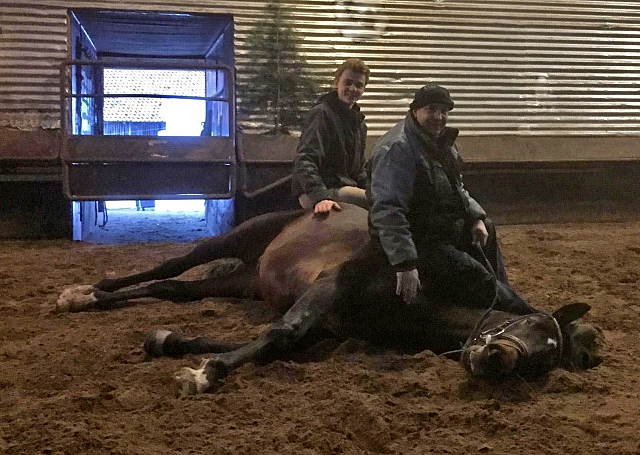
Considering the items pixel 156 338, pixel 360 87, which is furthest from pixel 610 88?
pixel 156 338

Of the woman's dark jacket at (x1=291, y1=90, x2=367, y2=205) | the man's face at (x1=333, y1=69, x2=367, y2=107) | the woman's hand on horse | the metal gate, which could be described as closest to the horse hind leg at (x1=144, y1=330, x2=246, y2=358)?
the woman's hand on horse

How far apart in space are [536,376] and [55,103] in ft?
20.2

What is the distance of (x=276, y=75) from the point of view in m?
7.55

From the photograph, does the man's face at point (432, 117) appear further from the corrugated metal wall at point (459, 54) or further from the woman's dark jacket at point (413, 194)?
the corrugated metal wall at point (459, 54)

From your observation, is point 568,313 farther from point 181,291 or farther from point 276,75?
point 276,75

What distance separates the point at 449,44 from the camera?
8.18 m

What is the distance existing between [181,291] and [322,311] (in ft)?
5.47

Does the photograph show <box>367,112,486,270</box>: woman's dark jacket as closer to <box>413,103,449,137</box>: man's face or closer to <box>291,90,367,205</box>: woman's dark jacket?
<box>413,103,449,137</box>: man's face

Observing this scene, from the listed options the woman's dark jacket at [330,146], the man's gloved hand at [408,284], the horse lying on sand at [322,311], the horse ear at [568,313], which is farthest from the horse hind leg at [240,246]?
the horse ear at [568,313]

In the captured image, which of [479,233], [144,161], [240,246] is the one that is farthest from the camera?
[144,161]

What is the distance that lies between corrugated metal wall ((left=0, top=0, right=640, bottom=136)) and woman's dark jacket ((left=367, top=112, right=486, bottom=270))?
15.1 ft

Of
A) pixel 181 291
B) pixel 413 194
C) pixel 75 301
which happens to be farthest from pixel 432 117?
pixel 75 301

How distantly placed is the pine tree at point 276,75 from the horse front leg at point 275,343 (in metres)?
4.55

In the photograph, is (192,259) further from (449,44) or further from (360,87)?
(449,44)
